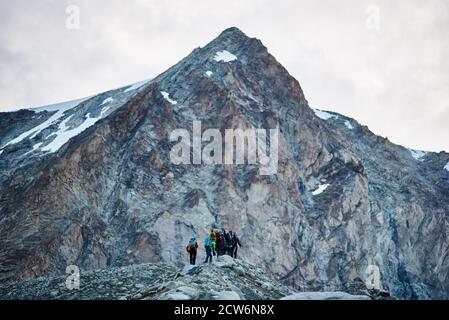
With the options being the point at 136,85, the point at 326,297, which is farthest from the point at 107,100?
the point at 326,297

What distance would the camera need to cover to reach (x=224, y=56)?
364ft

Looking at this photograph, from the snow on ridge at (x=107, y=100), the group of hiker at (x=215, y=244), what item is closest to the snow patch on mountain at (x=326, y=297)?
the group of hiker at (x=215, y=244)

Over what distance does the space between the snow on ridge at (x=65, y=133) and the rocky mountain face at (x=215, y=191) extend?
0.36 metres

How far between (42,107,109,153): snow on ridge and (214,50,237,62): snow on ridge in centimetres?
2260

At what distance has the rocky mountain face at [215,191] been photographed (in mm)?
74938

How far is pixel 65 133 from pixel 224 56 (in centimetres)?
3229

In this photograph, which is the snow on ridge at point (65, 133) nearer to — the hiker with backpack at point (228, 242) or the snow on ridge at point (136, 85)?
the snow on ridge at point (136, 85)

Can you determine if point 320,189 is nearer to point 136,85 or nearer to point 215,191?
point 215,191

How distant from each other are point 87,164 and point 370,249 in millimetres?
45504

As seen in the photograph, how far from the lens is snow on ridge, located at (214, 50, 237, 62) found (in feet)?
357

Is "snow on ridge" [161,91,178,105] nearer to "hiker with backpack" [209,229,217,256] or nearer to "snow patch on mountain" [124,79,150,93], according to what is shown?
"snow patch on mountain" [124,79,150,93]
